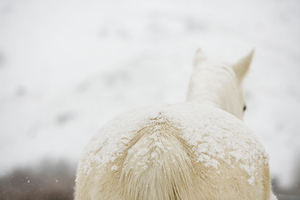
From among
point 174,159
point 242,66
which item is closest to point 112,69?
point 242,66

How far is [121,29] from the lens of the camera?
7.07 meters

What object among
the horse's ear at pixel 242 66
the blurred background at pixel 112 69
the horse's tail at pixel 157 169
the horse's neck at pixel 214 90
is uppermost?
the blurred background at pixel 112 69

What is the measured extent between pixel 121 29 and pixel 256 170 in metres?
7.04

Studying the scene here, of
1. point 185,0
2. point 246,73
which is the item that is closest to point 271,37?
point 185,0

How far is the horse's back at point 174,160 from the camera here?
0.61 m

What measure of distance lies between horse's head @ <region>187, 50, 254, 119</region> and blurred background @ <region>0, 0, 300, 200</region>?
0.39m

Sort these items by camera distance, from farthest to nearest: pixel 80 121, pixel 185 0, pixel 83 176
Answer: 1. pixel 185 0
2. pixel 80 121
3. pixel 83 176

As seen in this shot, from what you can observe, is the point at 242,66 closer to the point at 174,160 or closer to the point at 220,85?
the point at 220,85

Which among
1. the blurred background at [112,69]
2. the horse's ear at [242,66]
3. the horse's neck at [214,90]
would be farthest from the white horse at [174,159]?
Answer: the blurred background at [112,69]

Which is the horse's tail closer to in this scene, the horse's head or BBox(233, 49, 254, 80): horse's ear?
the horse's head

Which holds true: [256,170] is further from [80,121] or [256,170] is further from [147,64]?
[147,64]

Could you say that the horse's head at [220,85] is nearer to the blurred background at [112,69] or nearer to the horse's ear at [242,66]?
the horse's ear at [242,66]

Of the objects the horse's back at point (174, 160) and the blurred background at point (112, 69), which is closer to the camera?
the horse's back at point (174, 160)

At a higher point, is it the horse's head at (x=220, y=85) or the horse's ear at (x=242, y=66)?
the horse's ear at (x=242, y=66)
